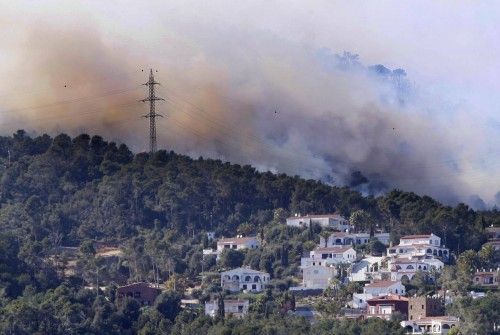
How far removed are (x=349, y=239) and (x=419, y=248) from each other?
12.8ft

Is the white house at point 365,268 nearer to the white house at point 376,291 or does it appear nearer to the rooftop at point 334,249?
the rooftop at point 334,249

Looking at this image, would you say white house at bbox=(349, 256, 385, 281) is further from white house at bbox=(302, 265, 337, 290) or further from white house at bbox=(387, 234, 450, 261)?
white house at bbox=(302, 265, 337, 290)

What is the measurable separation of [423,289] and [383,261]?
15.6 feet

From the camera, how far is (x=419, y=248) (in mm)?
95188

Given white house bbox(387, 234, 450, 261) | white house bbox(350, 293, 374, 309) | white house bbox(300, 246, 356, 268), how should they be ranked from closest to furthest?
white house bbox(350, 293, 374, 309) → white house bbox(300, 246, 356, 268) → white house bbox(387, 234, 450, 261)

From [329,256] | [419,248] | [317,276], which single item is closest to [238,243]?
[329,256]

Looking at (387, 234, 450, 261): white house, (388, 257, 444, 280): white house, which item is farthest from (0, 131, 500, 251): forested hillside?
(388, 257, 444, 280): white house

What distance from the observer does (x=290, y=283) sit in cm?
9256

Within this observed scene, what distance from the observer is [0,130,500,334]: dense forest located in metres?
89.1

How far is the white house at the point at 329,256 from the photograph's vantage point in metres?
93.7

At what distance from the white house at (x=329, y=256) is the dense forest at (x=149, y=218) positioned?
2.32 feet

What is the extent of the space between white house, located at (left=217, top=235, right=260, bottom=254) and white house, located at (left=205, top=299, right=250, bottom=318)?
25.2 feet

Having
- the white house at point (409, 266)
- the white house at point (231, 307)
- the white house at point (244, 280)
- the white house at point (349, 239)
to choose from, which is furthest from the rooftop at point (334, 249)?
the white house at point (231, 307)

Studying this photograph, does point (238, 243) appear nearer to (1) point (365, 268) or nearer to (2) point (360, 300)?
(1) point (365, 268)
